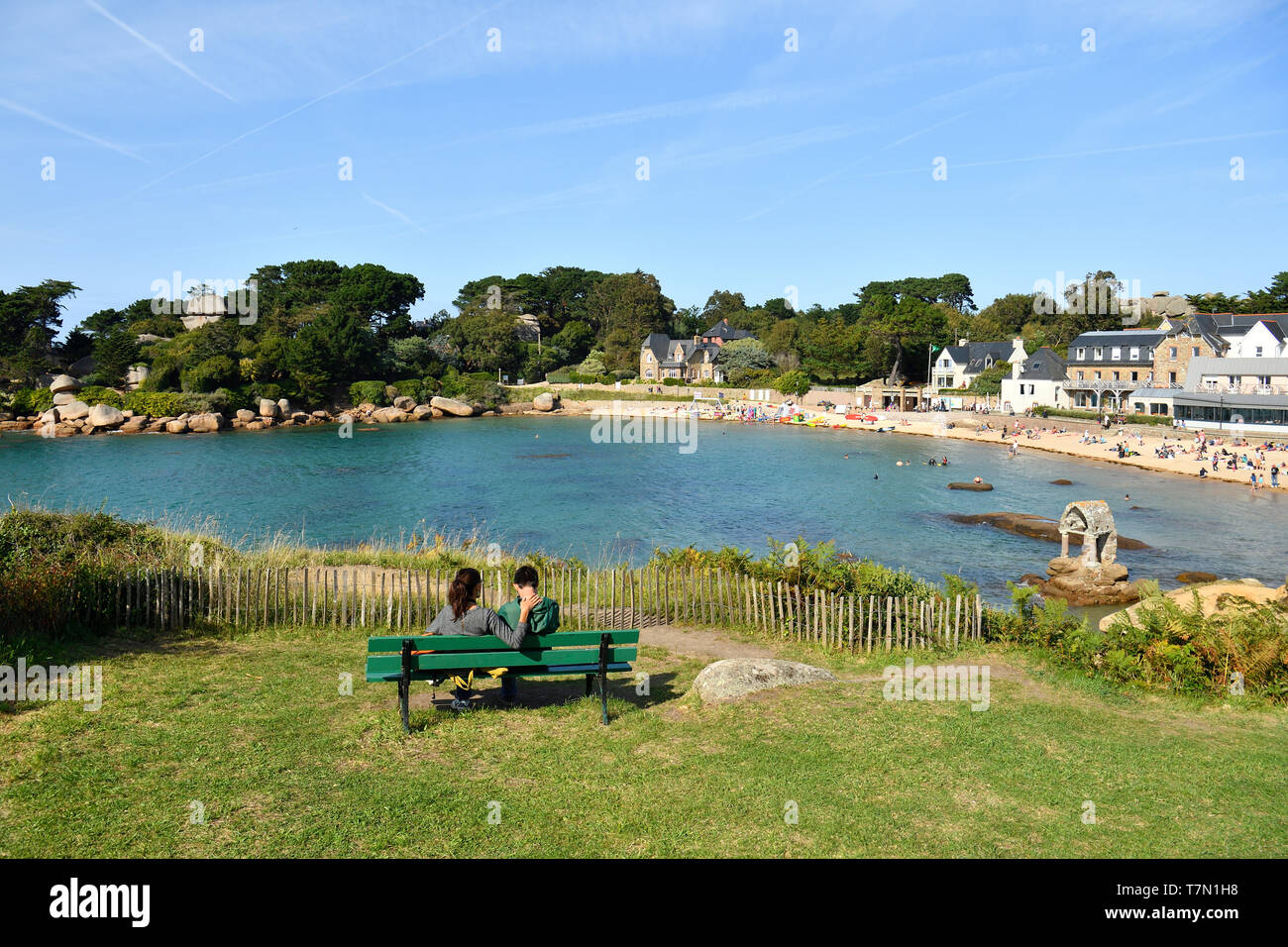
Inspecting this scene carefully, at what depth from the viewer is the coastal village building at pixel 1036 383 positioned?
84.6 metres

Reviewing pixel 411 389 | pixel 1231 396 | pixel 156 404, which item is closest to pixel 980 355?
pixel 1231 396

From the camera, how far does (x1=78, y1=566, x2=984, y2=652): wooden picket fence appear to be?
12875 millimetres

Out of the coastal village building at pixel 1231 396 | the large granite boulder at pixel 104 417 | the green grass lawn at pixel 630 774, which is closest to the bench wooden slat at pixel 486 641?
the green grass lawn at pixel 630 774

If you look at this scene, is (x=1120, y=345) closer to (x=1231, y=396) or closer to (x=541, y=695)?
(x=1231, y=396)

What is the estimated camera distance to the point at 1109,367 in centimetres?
8100

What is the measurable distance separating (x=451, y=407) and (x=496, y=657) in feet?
304

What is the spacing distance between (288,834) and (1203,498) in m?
52.5

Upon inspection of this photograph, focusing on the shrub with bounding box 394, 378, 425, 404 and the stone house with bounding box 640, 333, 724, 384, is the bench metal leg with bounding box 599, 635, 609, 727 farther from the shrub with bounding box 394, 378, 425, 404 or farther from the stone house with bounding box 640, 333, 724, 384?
the stone house with bounding box 640, 333, 724, 384

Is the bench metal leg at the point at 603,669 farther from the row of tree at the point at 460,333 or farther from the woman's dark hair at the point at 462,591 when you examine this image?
the row of tree at the point at 460,333

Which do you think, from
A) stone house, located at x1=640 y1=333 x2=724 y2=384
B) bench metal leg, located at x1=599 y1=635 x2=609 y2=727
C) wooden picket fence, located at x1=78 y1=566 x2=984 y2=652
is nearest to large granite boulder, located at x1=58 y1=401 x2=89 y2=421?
stone house, located at x1=640 y1=333 x2=724 y2=384

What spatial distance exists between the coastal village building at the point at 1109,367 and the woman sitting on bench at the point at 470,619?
3312 inches

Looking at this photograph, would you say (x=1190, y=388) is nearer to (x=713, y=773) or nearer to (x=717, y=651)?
(x=717, y=651)

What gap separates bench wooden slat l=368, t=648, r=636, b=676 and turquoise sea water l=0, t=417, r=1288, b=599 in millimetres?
19625
